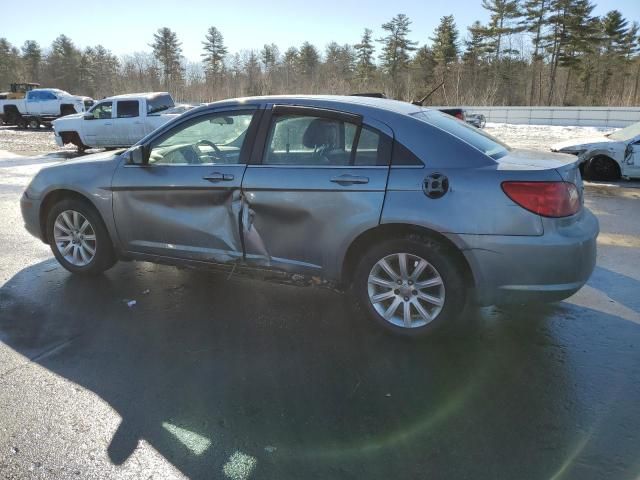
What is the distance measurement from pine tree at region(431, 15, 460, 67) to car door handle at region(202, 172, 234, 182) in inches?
2213

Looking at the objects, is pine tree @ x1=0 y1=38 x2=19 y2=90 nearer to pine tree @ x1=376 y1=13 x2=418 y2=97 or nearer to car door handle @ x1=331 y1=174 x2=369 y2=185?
pine tree @ x1=376 y1=13 x2=418 y2=97

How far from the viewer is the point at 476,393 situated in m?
3.12

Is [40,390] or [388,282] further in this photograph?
[388,282]

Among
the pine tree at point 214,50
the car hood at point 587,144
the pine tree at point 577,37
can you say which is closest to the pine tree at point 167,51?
the pine tree at point 214,50

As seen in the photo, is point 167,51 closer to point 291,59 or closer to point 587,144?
point 291,59

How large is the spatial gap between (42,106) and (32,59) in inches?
2749

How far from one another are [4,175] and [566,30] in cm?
5015

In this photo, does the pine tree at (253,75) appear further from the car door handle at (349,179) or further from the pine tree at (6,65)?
the car door handle at (349,179)

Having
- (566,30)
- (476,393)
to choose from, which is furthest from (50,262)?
(566,30)

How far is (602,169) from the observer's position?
446 inches

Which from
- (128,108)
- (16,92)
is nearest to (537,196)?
(128,108)

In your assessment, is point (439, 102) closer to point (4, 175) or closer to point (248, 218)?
point (4, 175)

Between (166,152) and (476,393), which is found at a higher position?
(166,152)

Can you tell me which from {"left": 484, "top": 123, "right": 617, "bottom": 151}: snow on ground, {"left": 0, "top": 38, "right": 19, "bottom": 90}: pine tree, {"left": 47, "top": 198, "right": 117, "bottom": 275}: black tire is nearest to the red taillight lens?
{"left": 47, "top": 198, "right": 117, "bottom": 275}: black tire
